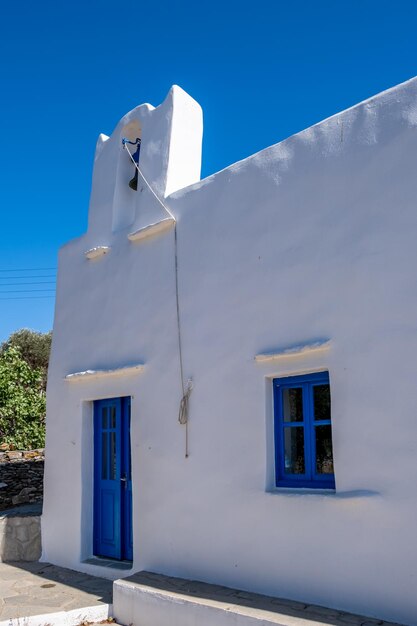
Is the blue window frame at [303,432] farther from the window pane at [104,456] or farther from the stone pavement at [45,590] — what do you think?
the window pane at [104,456]

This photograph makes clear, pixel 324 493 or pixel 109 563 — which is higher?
pixel 324 493

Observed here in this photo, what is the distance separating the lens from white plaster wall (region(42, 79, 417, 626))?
4480 mm

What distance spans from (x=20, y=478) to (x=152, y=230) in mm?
7734

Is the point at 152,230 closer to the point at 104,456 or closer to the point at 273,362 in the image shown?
the point at 273,362

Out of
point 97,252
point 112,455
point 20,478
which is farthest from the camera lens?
point 20,478

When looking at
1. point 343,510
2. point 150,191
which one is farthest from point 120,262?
point 343,510

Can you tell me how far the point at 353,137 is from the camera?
5.03 m

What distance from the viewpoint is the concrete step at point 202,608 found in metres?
4.39

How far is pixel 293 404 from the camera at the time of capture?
5332 mm

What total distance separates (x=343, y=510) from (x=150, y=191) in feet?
13.8

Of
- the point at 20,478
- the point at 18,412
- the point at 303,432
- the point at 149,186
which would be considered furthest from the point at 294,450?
the point at 18,412

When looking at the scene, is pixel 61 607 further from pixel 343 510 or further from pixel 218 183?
pixel 218 183

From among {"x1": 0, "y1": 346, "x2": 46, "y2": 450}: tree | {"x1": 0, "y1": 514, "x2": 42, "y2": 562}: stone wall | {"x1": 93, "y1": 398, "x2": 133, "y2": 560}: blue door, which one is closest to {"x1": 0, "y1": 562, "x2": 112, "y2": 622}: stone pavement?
{"x1": 0, "y1": 514, "x2": 42, "y2": 562}: stone wall

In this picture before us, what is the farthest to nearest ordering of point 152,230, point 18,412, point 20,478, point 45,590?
point 18,412
point 20,478
point 152,230
point 45,590
